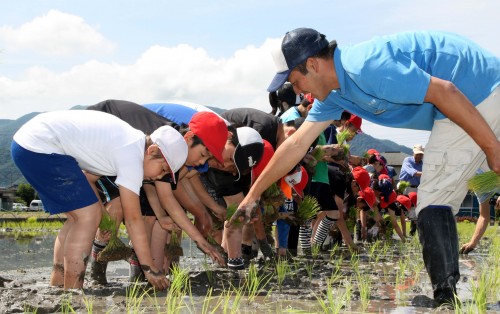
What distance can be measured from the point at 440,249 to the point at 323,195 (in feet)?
12.0

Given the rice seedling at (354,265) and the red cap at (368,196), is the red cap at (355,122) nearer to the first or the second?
the red cap at (368,196)

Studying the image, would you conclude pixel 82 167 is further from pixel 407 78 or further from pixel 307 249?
pixel 307 249

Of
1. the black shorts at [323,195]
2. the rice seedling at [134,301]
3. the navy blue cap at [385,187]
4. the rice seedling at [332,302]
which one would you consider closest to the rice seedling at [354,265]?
the rice seedling at [332,302]

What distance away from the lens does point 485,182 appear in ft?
9.22

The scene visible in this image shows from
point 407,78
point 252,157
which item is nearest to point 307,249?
point 252,157

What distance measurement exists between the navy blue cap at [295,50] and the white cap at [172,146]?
73 centimetres

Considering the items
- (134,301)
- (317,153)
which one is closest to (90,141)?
(134,301)

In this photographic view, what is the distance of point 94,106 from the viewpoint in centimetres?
429

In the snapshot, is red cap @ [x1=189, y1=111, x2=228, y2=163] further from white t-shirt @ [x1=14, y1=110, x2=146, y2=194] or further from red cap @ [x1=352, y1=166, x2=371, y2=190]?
red cap @ [x1=352, y1=166, x2=371, y2=190]

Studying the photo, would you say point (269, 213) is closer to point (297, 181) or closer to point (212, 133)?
point (297, 181)

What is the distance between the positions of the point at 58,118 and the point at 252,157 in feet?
4.35

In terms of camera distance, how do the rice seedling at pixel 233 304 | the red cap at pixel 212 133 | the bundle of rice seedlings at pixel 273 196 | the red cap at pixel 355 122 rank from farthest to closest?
the red cap at pixel 355 122 < the bundle of rice seedlings at pixel 273 196 < the red cap at pixel 212 133 < the rice seedling at pixel 233 304

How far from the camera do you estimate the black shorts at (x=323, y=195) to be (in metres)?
6.55

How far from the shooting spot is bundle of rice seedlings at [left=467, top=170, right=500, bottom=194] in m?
2.78
